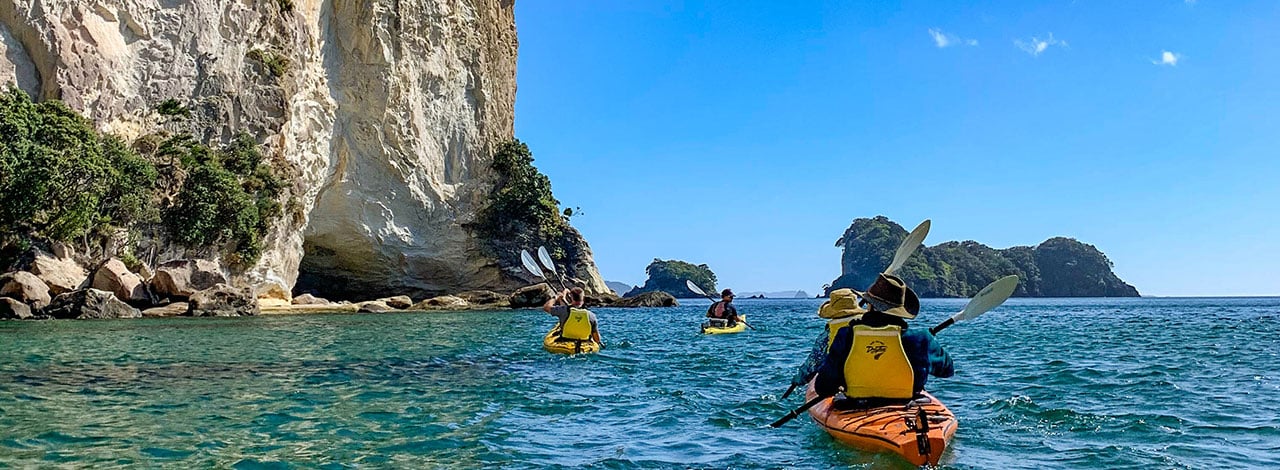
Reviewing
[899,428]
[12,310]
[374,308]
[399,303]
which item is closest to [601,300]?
[399,303]

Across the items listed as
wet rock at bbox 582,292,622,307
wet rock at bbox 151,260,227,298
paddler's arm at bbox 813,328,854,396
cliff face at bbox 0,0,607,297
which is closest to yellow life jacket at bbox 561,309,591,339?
paddler's arm at bbox 813,328,854,396

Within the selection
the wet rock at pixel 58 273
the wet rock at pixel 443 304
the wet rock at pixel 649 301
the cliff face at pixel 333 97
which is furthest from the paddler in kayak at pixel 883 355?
the wet rock at pixel 649 301

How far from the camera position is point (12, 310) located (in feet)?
75.3

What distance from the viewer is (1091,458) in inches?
239

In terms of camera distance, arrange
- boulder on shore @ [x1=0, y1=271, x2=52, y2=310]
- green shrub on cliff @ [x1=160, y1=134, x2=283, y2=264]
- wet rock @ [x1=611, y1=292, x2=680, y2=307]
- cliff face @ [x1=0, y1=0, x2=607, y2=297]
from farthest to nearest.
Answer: wet rock @ [x1=611, y1=292, x2=680, y2=307] → green shrub on cliff @ [x1=160, y1=134, x2=283, y2=264] → cliff face @ [x1=0, y1=0, x2=607, y2=297] → boulder on shore @ [x1=0, y1=271, x2=52, y2=310]

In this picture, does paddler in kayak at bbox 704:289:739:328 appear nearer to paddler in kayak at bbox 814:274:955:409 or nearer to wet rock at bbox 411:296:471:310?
paddler in kayak at bbox 814:274:955:409

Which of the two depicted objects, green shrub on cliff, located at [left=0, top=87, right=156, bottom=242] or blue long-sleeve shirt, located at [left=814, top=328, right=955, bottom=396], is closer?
blue long-sleeve shirt, located at [left=814, top=328, right=955, bottom=396]

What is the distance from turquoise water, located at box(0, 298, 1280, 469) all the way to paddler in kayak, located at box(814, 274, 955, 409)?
547 mm

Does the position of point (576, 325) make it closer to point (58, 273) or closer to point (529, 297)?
point (58, 273)

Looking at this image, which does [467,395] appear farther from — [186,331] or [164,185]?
[164,185]

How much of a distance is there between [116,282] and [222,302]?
309 centimetres

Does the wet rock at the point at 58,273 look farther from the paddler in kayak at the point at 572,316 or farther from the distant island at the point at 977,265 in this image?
the distant island at the point at 977,265

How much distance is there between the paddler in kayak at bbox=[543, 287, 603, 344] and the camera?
14016 mm

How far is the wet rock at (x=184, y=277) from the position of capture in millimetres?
27828
